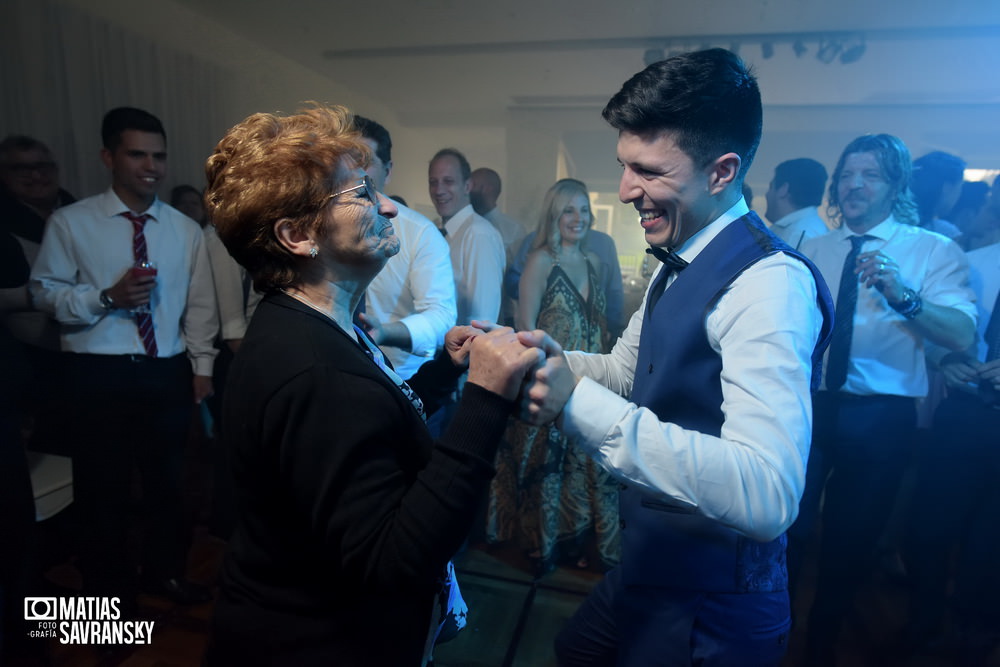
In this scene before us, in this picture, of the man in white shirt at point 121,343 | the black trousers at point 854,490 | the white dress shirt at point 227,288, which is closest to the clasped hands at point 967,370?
the black trousers at point 854,490

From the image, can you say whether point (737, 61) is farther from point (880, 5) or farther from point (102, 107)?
point (102, 107)

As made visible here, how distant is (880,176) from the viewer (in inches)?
80.7

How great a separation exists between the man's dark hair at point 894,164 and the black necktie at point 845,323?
185 millimetres

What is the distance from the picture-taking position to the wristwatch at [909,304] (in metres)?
1.91

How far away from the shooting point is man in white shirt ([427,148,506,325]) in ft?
9.00

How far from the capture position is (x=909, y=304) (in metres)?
1.92

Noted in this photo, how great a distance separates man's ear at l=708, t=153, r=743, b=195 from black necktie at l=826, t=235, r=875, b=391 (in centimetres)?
143

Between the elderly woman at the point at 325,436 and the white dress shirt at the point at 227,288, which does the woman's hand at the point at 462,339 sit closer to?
the elderly woman at the point at 325,436

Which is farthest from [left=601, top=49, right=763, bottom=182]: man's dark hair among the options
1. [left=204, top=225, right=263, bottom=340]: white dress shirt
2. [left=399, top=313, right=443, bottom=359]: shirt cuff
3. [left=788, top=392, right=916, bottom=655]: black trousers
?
[left=204, top=225, right=263, bottom=340]: white dress shirt

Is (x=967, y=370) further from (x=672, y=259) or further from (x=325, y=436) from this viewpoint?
(x=325, y=436)

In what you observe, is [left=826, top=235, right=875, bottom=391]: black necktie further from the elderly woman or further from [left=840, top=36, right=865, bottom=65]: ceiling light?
the elderly woman

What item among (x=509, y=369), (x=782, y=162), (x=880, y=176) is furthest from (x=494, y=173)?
(x=509, y=369)

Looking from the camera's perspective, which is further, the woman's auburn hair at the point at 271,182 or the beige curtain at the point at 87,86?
the beige curtain at the point at 87,86

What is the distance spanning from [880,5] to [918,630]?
286 centimetres
